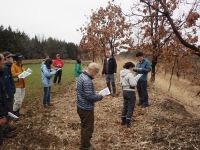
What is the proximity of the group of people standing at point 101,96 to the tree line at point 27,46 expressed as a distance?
32.5 m

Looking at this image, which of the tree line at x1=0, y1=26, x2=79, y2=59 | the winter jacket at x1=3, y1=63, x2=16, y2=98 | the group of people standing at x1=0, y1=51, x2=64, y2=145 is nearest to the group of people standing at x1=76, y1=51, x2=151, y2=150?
the group of people standing at x1=0, y1=51, x2=64, y2=145

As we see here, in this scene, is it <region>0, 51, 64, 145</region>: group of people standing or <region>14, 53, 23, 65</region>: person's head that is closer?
<region>0, 51, 64, 145</region>: group of people standing

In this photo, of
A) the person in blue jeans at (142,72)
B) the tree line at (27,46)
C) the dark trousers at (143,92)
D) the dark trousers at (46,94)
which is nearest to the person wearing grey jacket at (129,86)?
the person in blue jeans at (142,72)

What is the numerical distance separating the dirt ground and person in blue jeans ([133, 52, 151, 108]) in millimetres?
442

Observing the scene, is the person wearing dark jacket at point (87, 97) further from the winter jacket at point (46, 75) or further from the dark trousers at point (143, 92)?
the winter jacket at point (46, 75)

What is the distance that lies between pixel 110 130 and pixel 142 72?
10.9 ft

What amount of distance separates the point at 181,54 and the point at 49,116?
1458cm

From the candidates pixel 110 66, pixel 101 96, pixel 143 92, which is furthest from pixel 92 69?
pixel 110 66

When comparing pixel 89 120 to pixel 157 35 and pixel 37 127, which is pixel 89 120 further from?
pixel 157 35

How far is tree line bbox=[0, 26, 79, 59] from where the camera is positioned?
6606 centimetres

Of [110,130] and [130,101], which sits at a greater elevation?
[130,101]

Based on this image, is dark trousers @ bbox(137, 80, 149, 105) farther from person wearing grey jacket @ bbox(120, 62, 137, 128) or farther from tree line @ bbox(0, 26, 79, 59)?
tree line @ bbox(0, 26, 79, 59)

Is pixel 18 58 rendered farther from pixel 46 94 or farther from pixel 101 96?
pixel 101 96

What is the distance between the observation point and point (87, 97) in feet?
26.7
